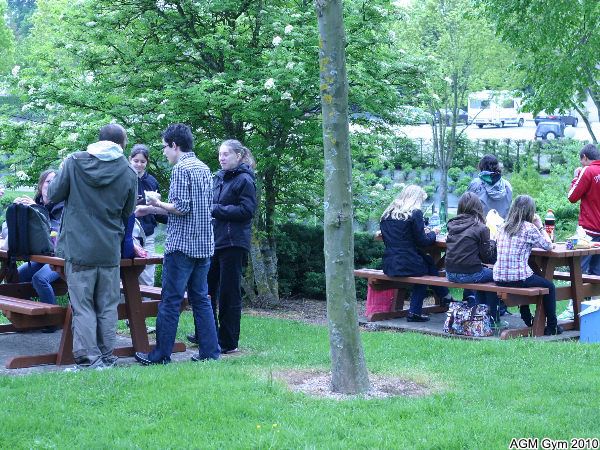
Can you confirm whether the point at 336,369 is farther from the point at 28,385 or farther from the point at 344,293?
the point at 28,385

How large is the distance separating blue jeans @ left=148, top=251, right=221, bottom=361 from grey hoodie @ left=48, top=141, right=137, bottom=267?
1.82ft

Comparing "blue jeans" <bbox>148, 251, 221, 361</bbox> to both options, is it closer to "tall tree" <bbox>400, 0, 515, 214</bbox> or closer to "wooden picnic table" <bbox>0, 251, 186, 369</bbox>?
"wooden picnic table" <bbox>0, 251, 186, 369</bbox>

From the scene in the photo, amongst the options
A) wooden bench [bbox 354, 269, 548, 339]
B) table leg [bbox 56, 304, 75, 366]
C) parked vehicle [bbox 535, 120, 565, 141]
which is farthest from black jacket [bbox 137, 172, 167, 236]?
parked vehicle [bbox 535, 120, 565, 141]

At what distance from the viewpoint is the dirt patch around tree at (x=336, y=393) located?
616cm

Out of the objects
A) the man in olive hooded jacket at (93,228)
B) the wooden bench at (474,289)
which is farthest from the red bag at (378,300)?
the man in olive hooded jacket at (93,228)

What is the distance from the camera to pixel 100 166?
7.09 m

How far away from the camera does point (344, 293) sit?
242 inches

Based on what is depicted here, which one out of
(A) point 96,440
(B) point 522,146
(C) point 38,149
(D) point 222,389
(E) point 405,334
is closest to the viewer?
(A) point 96,440

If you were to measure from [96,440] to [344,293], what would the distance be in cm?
190

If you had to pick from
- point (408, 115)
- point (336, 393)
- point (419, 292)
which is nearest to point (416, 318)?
point (419, 292)

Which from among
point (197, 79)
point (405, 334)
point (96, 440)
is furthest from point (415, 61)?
point (96, 440)

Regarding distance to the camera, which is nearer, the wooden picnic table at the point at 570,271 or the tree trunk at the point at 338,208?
the tree trunk at the point at 338,208

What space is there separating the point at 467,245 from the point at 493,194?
5.45 ft

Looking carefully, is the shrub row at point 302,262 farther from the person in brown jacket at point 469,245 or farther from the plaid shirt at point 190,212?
the plaid shirt at point 190,212
